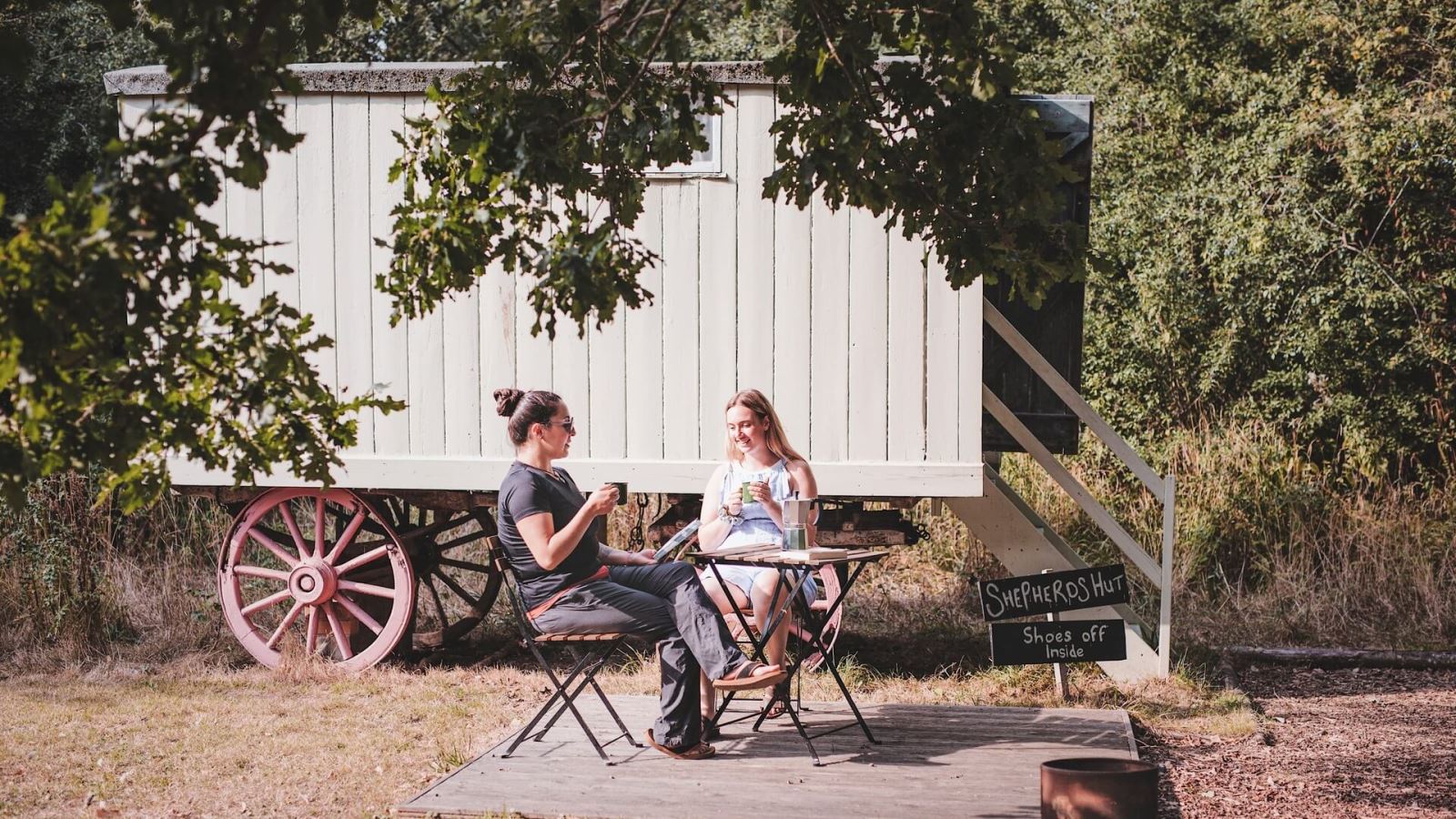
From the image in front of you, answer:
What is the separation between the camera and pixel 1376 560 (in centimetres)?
843

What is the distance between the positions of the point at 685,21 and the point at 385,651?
401cm

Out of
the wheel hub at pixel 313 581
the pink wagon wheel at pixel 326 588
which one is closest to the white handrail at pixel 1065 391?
the pink wagon wheel at pixel 326 588

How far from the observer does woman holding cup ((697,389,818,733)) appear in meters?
5.40

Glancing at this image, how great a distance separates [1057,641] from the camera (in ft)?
18.4

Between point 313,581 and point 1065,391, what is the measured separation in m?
3.85

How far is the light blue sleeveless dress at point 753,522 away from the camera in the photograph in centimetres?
549

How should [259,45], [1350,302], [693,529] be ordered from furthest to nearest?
[1350,302], [693,529], [259,45]

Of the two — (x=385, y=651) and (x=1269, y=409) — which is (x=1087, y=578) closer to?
(x=385, y=651)

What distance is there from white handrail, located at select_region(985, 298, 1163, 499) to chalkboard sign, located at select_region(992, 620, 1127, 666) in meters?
0.79

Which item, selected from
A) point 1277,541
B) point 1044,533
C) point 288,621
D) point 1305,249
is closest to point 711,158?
point 1044,533

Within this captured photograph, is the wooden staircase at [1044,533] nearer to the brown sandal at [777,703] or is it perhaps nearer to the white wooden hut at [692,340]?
the white wooden hut at [692,340]

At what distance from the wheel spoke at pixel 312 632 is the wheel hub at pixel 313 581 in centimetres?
6

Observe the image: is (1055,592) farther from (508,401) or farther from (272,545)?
(272,545)

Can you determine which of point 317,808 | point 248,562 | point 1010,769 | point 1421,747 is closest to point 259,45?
point 317,808
